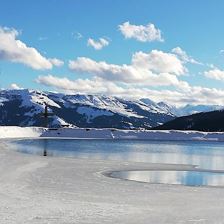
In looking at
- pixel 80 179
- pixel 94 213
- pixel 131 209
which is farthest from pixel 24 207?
pixel 80 179

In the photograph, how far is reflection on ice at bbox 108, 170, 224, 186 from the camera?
2792 cm

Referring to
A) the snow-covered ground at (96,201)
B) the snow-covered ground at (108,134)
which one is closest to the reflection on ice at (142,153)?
the snow-covered ground at (96,201)

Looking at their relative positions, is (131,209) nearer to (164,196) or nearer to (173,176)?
(164,196)

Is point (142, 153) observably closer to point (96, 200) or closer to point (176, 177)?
point (176, 177)

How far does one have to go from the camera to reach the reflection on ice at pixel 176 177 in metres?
27.9

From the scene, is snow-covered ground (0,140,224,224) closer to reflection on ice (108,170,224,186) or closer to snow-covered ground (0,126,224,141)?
reflection on ice (108,170,224,186)

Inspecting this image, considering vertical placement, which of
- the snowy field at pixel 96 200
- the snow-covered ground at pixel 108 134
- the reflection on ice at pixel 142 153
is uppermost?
the snow-covered ground at pixel 108 134

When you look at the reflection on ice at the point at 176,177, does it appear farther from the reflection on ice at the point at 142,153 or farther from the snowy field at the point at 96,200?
the reflection on ice at the point at 142,153

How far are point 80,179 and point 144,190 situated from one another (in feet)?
17.0

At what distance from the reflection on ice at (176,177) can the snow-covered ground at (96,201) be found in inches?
89.6

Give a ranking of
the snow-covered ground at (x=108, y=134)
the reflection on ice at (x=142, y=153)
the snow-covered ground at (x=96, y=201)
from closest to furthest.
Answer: the snow-covered ground at (x=96, y=201) → the reflection on ice at (x=142, y=153) → the snow-covered ground at (x=108, y=134)

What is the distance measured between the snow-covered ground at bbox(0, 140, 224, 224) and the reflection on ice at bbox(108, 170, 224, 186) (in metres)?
2.28

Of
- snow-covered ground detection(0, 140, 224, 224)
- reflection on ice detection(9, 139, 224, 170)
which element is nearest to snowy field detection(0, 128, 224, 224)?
snow-covered ground detection(0, 140, 224, 224)

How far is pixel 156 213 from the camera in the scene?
17297 millimetres
